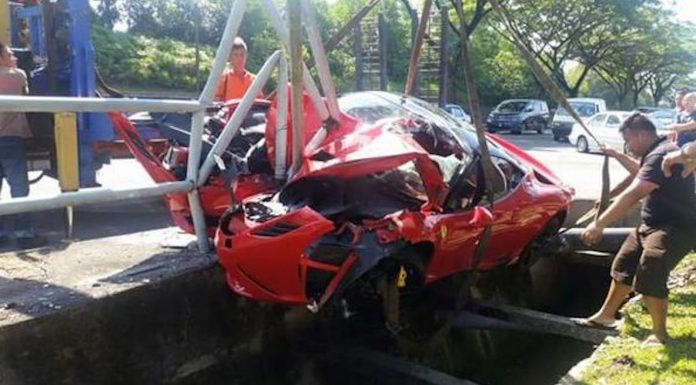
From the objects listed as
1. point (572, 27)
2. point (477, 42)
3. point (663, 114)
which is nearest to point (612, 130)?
point (663, 114)

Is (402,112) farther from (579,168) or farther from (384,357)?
(579,168)

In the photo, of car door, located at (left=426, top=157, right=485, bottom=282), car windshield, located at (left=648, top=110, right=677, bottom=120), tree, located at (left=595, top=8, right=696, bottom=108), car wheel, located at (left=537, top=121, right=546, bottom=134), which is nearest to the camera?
car door, located at (left=426, top=157, right=485, bottom=282)

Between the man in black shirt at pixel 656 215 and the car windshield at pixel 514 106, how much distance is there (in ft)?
100

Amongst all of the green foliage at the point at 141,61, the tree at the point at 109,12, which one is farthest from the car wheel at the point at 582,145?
the tree at the point at 109,12

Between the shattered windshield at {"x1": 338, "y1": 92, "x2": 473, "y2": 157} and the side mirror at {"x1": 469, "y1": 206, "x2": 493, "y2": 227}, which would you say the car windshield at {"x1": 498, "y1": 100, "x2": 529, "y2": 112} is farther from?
the side mirror at {"x1": 469, "y1": 206, "x2": 493, "y2": 227}

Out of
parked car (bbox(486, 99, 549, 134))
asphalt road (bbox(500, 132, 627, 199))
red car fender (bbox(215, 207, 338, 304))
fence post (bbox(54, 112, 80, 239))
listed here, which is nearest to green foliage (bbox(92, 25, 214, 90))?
asphalt road (bbox(500, 132, 627, 199))

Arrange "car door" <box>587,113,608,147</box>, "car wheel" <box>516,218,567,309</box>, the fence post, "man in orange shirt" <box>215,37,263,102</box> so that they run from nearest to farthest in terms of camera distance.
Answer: the fence post < "car wheel" <box>516,218,567,309</box> < "man in orange shirt" <box>215,37,263,102</box> < "car door" <box>587,113,608,147</box>

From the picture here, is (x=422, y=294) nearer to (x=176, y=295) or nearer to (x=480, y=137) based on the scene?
(x=480, y=137)

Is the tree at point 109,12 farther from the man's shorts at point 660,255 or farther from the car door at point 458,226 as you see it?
the man's shorts at point 660,255

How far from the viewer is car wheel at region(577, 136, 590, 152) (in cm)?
2180

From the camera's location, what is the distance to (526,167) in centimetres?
536

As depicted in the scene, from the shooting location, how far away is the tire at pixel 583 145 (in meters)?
21.8

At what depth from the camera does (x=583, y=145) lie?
22016 mm

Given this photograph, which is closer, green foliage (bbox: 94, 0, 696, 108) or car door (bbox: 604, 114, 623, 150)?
car door (bbox: 604, 114, 623, 150)
